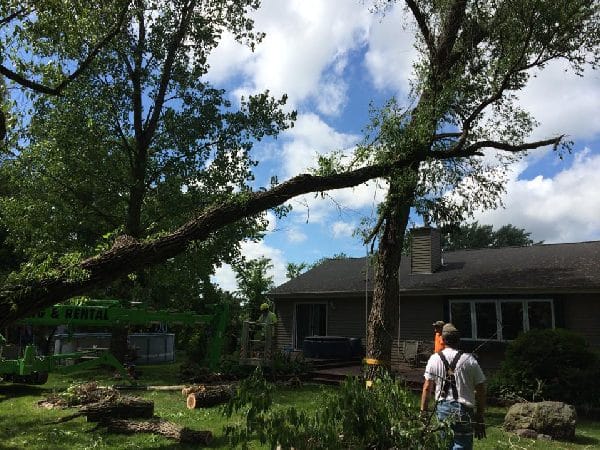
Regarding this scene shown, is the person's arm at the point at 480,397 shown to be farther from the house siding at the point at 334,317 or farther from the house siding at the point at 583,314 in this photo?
the house siding at the point at 334,317

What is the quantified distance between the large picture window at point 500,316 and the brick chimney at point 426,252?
2478 mm

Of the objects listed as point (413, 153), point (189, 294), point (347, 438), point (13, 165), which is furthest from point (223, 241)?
point (347, 438)

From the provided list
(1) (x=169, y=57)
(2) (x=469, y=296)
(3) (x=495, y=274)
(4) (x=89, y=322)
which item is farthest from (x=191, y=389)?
(1) (x=169, y=57)

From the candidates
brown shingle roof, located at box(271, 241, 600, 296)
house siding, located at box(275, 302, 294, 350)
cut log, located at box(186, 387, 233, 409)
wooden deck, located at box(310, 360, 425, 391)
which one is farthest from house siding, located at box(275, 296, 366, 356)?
cut log, located at box(186, 387, 233, 409)

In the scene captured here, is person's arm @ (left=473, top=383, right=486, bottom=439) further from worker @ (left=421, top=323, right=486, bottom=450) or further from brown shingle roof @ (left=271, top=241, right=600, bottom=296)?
brown shingle roof @ (left=271, top=241, right=600, bottom=296)

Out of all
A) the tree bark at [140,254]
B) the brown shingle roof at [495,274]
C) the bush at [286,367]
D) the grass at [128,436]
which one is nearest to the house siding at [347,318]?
the brown shingle roof at [495,274]

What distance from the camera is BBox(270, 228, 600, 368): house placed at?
15.8m

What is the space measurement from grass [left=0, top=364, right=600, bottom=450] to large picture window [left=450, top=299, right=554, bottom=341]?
5498 millimetres

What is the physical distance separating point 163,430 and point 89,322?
15.8 ft

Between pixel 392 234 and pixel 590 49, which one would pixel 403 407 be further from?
pixel 590 49

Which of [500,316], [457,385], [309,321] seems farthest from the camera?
[309,321]

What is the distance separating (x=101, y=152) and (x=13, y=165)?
3.46 metres

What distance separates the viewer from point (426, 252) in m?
→ 20.5

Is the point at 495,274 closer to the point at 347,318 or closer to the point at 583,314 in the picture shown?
the point at 583,314
